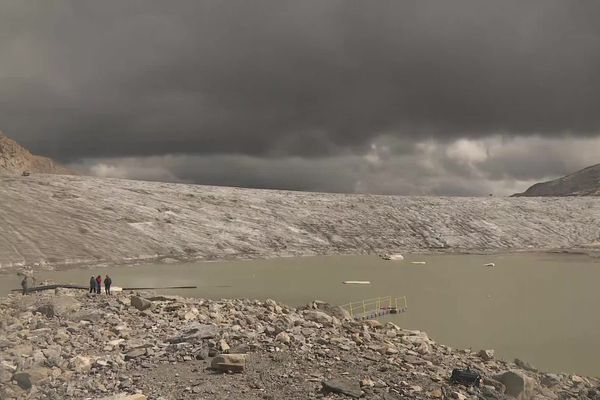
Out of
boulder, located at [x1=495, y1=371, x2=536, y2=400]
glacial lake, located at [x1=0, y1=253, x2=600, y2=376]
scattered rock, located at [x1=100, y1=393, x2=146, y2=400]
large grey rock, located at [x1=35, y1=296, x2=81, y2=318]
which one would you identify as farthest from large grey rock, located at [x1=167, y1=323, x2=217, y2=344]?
glacial lake, located at [x1=0, y1=253, x2=600, y2=376]

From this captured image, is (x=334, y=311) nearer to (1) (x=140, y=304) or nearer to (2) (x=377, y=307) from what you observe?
(2) (x=377, y=307)

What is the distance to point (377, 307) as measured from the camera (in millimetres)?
22578

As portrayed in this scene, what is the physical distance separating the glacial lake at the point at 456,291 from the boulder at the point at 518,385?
177 inches

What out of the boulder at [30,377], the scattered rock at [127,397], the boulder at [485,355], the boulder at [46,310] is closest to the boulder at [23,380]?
the boulder at [30,377]

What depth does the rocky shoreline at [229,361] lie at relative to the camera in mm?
9469

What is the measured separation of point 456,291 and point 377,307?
833 cm

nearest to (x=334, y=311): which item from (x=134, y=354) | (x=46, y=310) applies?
(x=134, y=354)

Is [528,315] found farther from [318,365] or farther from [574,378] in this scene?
[318,365]

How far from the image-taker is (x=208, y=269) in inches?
1528

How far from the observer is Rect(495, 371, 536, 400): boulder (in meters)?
10.5

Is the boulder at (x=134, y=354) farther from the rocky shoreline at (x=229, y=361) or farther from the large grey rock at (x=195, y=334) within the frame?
the large grey rock at (x=195, y=334)

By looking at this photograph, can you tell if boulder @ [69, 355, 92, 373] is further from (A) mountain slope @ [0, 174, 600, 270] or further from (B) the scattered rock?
(A) mountain slope @ [0, 174, 600, 270]

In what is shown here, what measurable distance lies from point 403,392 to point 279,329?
4449mm

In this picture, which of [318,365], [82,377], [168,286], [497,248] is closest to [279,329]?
[318,365]
